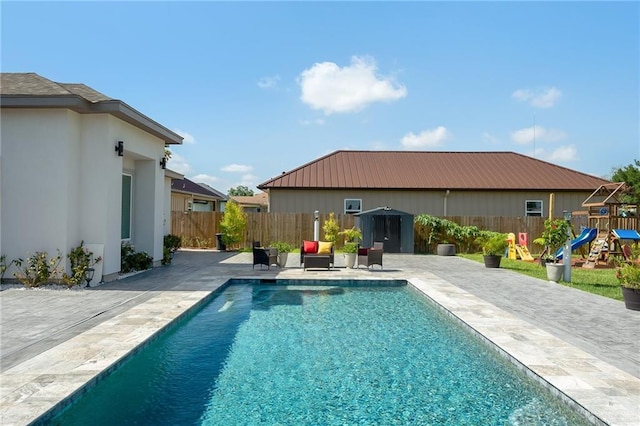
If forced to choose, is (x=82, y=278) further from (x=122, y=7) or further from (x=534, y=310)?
(x=534, y=310)

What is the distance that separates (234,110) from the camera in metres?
18.3

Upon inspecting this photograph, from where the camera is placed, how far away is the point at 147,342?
560 cm

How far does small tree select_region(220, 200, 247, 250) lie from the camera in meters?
20.6

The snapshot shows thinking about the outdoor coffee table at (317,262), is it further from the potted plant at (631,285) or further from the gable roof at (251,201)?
the gable roof at (251,201)

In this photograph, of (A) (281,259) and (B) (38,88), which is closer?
(B) (38,88)

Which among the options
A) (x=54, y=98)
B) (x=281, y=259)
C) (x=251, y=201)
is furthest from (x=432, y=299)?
(x=251, y=201)

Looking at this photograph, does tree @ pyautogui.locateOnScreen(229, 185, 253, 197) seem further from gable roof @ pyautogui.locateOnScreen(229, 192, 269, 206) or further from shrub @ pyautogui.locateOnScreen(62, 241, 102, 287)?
shrub @ pyautogui.locateOnScreen(62, 241, 102, 287)

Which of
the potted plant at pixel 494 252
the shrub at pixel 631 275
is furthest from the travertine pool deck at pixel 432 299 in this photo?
the potted plant at pixel 494 252

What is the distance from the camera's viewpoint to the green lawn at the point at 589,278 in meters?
10.1

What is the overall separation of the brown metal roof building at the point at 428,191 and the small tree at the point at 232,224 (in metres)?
2.79

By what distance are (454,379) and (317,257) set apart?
7923mm

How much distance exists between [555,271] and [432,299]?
4.79 m

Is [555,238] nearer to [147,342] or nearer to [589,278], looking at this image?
[589,278]

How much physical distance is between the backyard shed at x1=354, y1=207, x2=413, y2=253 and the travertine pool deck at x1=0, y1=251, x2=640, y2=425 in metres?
8.44
